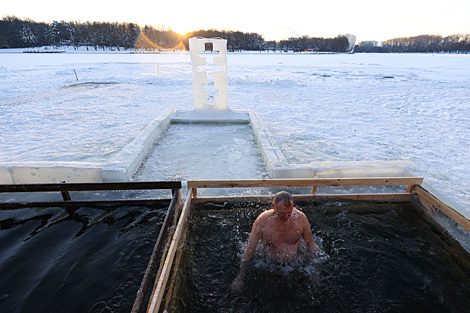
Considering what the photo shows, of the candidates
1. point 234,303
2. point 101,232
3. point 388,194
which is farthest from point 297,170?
point 101,232

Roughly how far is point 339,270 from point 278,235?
1080 millimetres

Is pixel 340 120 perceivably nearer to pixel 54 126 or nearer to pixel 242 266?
pixel 242 266

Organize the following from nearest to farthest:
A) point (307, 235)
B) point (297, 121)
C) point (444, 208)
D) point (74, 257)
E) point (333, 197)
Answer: point (307, 235)
point (74, 257)
point (444, 208)
point (333, 197)
point (297, 121)

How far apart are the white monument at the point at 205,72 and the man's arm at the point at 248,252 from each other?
7.41 metres

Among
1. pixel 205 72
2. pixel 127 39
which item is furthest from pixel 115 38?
pixel 205 72

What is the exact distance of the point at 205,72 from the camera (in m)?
9.36

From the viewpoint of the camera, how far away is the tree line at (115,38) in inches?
2547

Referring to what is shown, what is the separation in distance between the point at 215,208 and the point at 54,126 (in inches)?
291

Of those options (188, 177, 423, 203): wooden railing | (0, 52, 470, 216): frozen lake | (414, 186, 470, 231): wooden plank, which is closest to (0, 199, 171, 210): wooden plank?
(188, 177, 423, 203): wooden railing

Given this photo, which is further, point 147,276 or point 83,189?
point 83,189

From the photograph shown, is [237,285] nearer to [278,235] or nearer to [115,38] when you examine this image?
[278,235]

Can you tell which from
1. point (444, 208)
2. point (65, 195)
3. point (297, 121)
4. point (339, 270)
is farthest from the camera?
point (297, 121)

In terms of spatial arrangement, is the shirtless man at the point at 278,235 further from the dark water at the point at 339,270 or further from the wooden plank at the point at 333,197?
the wooden plank at the point at 333,197

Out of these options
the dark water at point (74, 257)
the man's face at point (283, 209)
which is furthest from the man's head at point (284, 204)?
the dark water at point (74, 257)
